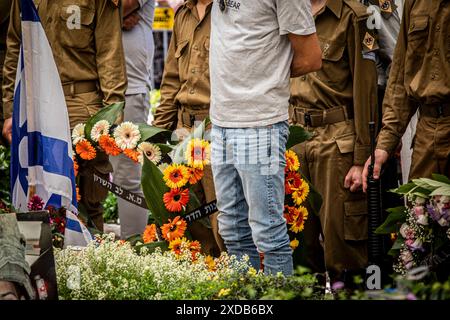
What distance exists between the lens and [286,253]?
5.18 metres

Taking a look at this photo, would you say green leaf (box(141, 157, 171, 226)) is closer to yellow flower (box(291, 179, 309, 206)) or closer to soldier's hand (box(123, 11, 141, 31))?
yellow flower (box(291, 179, 309, 206))

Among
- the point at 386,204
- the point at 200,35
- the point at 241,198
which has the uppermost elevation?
the point at 200,35

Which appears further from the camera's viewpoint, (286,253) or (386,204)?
(386,204)

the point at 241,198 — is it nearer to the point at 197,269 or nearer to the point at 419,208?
the point at 197,269

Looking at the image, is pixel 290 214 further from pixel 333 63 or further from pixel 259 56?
pixel 259 56

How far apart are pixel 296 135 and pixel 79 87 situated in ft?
5.89

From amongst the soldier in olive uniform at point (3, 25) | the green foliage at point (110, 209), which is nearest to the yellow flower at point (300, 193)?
the soldier in olive uniform at point (3, 25)

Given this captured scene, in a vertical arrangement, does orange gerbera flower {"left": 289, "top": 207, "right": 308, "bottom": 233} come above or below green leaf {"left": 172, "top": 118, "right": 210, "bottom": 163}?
below

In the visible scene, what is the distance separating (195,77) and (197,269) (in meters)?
1.83

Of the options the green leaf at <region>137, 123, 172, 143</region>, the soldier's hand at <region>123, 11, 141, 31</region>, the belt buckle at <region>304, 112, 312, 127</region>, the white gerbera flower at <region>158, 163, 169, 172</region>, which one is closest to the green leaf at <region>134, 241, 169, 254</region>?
the white gerbera flower at <region>158, 163, 169, 172</region>

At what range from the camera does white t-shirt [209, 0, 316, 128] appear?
198 inches

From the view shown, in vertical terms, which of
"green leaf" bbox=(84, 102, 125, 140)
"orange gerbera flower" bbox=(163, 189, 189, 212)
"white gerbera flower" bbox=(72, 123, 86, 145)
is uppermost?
"green leaf" bbox=(84, 102, 125, 140)

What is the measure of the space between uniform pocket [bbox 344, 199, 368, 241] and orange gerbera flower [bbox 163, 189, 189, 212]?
0.95 metres
